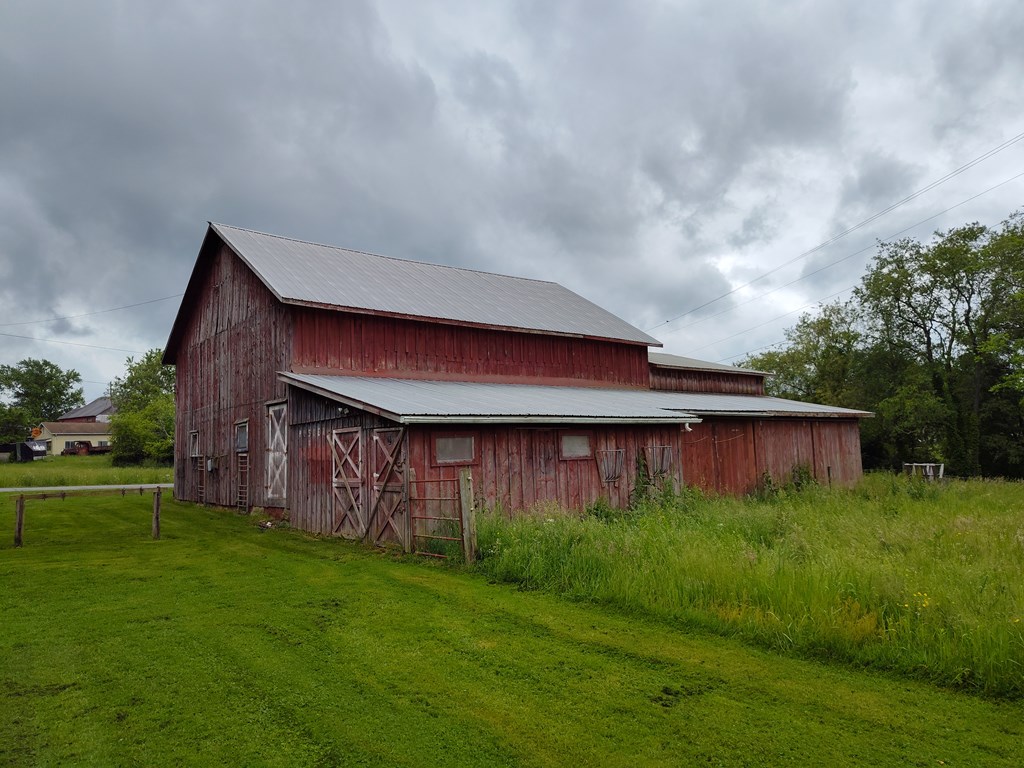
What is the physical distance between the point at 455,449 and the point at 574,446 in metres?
3.50

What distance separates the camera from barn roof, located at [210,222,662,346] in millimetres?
18891

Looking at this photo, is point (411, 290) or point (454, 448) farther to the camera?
point (411, 290)

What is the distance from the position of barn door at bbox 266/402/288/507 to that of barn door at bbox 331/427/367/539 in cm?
325

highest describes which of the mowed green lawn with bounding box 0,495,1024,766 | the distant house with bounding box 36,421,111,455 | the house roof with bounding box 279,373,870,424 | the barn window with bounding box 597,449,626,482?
the distant house with bounding box 36,421,111,455

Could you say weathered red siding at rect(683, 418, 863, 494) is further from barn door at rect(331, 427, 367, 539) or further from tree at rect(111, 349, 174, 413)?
tree at rect(111, 349, 174, 413)

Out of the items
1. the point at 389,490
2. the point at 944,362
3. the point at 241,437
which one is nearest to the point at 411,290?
the point at 241,437

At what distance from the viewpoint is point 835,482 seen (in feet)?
78.7

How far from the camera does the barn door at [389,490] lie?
40.8 ft

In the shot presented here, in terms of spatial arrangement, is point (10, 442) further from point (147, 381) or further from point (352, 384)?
point (352, 384)

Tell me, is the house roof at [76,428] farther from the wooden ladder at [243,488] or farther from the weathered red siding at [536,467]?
the weathered red siding at [536,467]

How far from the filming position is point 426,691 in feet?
17.6

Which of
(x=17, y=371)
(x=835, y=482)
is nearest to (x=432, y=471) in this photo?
(x=835, y=482)

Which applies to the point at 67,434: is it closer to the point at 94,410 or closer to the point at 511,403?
the point at 94,410

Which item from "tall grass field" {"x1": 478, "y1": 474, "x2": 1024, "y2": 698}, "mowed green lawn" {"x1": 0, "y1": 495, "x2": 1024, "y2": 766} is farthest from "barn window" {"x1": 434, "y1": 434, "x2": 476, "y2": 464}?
"mowed green lawn" {"x1": 0, "y1": 495, "x2": 1024, "y2": 766}
